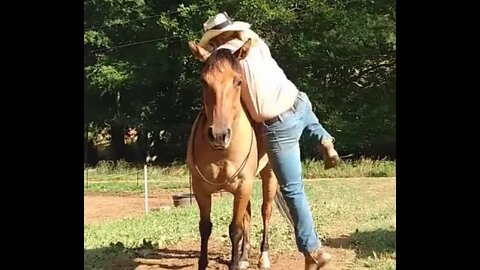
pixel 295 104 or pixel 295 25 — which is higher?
pixel 295 25

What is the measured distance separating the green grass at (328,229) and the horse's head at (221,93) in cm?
62

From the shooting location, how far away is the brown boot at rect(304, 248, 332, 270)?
2.22 metres

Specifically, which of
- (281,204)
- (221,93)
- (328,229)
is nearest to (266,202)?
(281,204)

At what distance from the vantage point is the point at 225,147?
6.64 feet

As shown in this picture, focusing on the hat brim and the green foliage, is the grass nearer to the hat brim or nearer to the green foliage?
the green foliage

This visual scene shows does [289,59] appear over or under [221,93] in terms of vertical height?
over

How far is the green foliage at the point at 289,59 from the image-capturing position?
2629 millimetres

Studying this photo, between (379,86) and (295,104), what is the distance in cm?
58

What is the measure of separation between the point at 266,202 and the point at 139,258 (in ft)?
1.84

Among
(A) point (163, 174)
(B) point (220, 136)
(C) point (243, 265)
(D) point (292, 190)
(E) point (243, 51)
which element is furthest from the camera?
(A) point (163, 174)

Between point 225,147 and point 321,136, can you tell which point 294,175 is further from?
point 225,147

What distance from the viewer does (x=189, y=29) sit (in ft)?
9.04
